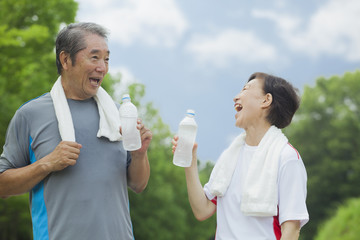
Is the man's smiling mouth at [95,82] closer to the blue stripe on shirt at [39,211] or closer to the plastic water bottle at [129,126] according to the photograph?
the plastic water bottle at [129,126]

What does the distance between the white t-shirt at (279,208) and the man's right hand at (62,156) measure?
117cm

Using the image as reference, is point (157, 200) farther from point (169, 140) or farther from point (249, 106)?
point (249, 106)

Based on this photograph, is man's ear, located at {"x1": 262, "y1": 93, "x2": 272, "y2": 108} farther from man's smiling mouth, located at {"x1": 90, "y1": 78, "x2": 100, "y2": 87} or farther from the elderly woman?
A: man's smiling mouth, located at {"x1": 90, "y1": 78, "x2": 100, "y2": 87}

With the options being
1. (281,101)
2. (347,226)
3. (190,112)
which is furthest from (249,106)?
(347,226)

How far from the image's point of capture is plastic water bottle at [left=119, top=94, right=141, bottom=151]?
3352mm

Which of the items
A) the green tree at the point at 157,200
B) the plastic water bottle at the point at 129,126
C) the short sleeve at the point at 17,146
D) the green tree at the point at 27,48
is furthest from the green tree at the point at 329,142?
the short sleeve at the point at 17,146

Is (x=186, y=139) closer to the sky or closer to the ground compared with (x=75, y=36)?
closer to the ground

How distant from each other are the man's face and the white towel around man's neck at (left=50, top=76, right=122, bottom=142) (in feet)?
0.31

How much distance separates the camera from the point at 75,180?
10.5 feet

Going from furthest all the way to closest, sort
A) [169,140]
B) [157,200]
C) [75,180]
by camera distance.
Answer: [169,140]
[157,200]
[75,180]

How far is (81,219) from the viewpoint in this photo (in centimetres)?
316

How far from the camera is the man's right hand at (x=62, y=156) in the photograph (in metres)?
3.08

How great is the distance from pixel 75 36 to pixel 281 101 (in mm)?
1609

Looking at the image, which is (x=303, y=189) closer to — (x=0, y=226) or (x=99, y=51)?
(x=99, y=51)
